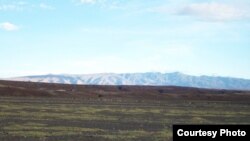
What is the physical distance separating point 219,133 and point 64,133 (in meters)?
21.8

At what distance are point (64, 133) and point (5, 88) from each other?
317ft

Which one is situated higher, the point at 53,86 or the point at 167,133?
the point at 53,86

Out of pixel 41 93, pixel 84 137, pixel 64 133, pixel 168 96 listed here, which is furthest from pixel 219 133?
pixel 168 96

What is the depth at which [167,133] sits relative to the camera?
3753 centimetres

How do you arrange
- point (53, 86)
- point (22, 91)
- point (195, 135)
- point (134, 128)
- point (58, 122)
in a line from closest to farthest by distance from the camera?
point (195, 135) → point (134, 128) → point (58, 122) → point (22, 91) → point (53, 86)

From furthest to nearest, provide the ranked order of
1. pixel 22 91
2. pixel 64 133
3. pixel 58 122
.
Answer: pixel 22 91 → pixel 58 122 → pixel 64 133

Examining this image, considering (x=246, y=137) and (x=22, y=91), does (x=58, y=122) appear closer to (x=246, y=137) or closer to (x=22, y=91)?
(x=246, y=137)

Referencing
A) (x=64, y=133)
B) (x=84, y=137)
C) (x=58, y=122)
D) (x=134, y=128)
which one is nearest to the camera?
(x=84, y=137)

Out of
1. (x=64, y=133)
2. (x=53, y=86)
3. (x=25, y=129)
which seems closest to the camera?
(x=64, y=133)

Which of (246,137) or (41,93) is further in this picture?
(41,93)

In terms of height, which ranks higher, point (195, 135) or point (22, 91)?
point (22, 91)

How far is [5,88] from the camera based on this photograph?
128 metres

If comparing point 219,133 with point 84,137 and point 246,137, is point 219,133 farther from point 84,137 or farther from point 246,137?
point 84,137

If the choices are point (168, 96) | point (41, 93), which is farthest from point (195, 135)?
point (168, 96)
